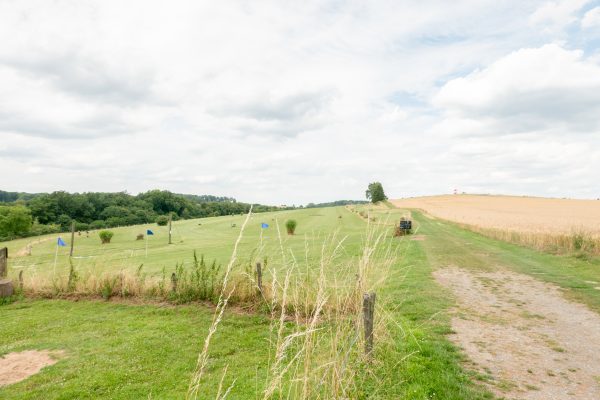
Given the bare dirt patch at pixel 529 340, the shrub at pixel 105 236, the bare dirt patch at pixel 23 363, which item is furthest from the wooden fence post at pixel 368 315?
the shrub at pixel 105 236

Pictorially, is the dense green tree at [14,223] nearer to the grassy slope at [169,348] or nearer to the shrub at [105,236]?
the shrub at [105,236]

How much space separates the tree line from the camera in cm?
6114

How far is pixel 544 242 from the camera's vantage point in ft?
68.2

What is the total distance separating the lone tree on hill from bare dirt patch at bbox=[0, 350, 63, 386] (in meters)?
82.2

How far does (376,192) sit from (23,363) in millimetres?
86055

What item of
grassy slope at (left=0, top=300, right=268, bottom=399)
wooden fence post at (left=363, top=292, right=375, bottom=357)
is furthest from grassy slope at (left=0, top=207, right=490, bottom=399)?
wooden fence post at (left=363, top=292, right=375, bottom=357)

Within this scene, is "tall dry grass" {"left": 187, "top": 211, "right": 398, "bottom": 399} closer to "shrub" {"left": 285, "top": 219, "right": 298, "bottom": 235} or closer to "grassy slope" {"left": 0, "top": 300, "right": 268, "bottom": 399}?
"grassy slope" {"left": 0, "top": 300, "right": 268, "bottom": 399}

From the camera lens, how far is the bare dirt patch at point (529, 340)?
17.9 feet

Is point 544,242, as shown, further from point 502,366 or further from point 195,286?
point 195,286

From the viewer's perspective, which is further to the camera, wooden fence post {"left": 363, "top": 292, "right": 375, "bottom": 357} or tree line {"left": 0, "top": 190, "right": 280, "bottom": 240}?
tree line {"left": 0, "top": 190, "right": 280, "bottom": 240}

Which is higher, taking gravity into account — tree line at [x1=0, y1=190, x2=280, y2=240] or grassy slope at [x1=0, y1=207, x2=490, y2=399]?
tree line at [x1=0, y1=190, x2=280, y2=240]

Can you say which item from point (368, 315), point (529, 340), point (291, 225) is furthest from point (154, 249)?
point (529, 340)

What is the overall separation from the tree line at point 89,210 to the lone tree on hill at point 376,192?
43079 millimetres

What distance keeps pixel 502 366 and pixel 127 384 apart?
21.8 feet
